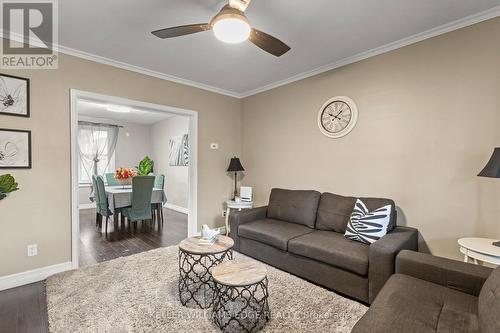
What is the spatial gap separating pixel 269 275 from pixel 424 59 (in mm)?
2798

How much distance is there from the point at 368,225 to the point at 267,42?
1947 mm

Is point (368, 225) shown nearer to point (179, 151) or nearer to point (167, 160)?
point (179, 151)

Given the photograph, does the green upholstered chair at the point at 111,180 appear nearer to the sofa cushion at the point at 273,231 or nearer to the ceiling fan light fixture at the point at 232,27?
the sofa cushion at the point at 273,231

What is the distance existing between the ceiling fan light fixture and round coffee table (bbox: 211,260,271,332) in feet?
5.75

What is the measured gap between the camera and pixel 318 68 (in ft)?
10.9

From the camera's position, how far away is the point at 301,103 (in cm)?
363

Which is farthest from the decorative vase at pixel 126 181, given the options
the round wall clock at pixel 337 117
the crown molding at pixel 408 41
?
the round wall clock at pixel 337 117

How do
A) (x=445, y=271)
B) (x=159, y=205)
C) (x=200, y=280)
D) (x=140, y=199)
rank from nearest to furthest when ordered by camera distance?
(x=445, y=271)
(x=200, y=280)
(x=140, y=199)
(x=159, y=205)

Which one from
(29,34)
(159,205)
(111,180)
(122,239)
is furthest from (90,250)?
(111,180)

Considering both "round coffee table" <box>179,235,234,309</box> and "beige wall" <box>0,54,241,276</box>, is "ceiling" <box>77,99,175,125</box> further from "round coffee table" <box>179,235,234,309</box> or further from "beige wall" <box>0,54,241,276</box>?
"round coffee table" <box>179,235,234,309</box>

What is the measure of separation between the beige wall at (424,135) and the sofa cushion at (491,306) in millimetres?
1220

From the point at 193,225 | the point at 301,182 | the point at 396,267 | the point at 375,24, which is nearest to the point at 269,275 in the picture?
the point at 396,267

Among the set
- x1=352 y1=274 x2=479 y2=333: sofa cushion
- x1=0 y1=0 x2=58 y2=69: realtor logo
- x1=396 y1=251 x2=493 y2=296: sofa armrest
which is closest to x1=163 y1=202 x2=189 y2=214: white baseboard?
x1=0 y1=0 x2=58 y2=69: realtor logo

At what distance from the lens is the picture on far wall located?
6.32 meters
